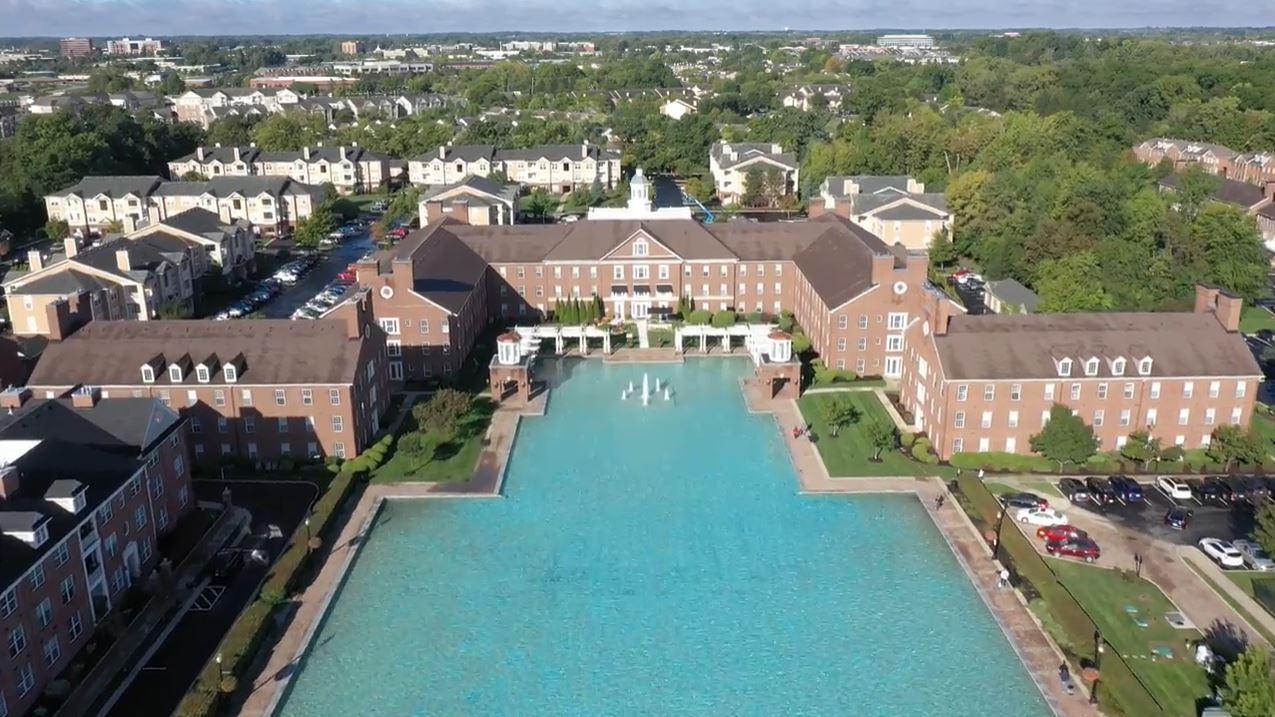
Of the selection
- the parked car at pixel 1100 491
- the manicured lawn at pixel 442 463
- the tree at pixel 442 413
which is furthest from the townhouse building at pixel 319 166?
the parked car at pixel 1100 491

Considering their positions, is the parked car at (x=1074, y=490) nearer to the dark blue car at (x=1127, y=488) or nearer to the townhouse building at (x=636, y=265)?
the dark blue car at (x=1127, y=488)

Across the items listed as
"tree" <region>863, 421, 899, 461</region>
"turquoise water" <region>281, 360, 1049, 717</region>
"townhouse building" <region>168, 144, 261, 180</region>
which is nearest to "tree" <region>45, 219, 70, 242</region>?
"townhouse building" <region>168, 144, 261, 180</region>

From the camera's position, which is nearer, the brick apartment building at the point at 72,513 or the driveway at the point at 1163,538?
the brick apartment building at the point at 72,513

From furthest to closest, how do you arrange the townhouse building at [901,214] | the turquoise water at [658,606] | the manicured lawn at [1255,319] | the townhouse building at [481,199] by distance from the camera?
the townhouse building at [481,199] < the townhouse building at [901,214] < the manicured lawn at [1255,319] < the turquoise water at [658,606]

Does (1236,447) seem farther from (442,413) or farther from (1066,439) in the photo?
(442,413)

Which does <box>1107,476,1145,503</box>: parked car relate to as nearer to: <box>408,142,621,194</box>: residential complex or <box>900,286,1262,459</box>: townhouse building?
<box>900,286,1262,459</box>: townhouse building

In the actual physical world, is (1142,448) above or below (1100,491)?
above

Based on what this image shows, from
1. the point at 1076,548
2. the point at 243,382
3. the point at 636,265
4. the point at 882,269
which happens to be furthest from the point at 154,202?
the point at 1076,548
